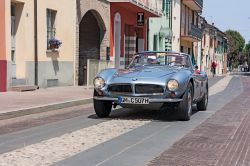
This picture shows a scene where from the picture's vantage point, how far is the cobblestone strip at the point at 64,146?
629 cm

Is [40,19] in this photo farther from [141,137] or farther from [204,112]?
[141,137]

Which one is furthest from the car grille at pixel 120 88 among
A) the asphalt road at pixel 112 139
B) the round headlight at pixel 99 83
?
the asphalt road at pixel 112 139

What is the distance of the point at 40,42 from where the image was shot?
18.6 m

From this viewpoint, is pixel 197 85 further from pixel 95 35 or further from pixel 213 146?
pixel 95 35

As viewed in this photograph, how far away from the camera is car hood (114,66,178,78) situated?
33.7ft

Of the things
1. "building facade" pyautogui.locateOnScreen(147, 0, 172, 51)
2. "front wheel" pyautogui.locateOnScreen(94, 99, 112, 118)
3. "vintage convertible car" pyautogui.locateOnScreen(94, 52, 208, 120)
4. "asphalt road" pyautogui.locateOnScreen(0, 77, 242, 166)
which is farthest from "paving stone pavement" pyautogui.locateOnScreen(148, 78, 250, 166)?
"building facade" pyautogui.locateOnScreen(147, 0, 172, 51)

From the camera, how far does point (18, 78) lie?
17.5 metres

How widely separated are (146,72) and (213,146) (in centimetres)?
330

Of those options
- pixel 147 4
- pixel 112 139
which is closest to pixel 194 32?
pixel 147 4

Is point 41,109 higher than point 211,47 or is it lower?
lower

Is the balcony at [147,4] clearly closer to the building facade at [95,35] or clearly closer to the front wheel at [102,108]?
the building facade at [95,35]

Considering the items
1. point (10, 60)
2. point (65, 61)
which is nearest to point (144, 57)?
point (10, 60)

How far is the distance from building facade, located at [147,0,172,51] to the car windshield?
2240 cm

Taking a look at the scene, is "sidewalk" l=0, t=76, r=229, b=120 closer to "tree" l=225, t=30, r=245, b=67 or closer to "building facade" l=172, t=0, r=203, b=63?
"building facade" l=172, t=0, r=203, b=63
